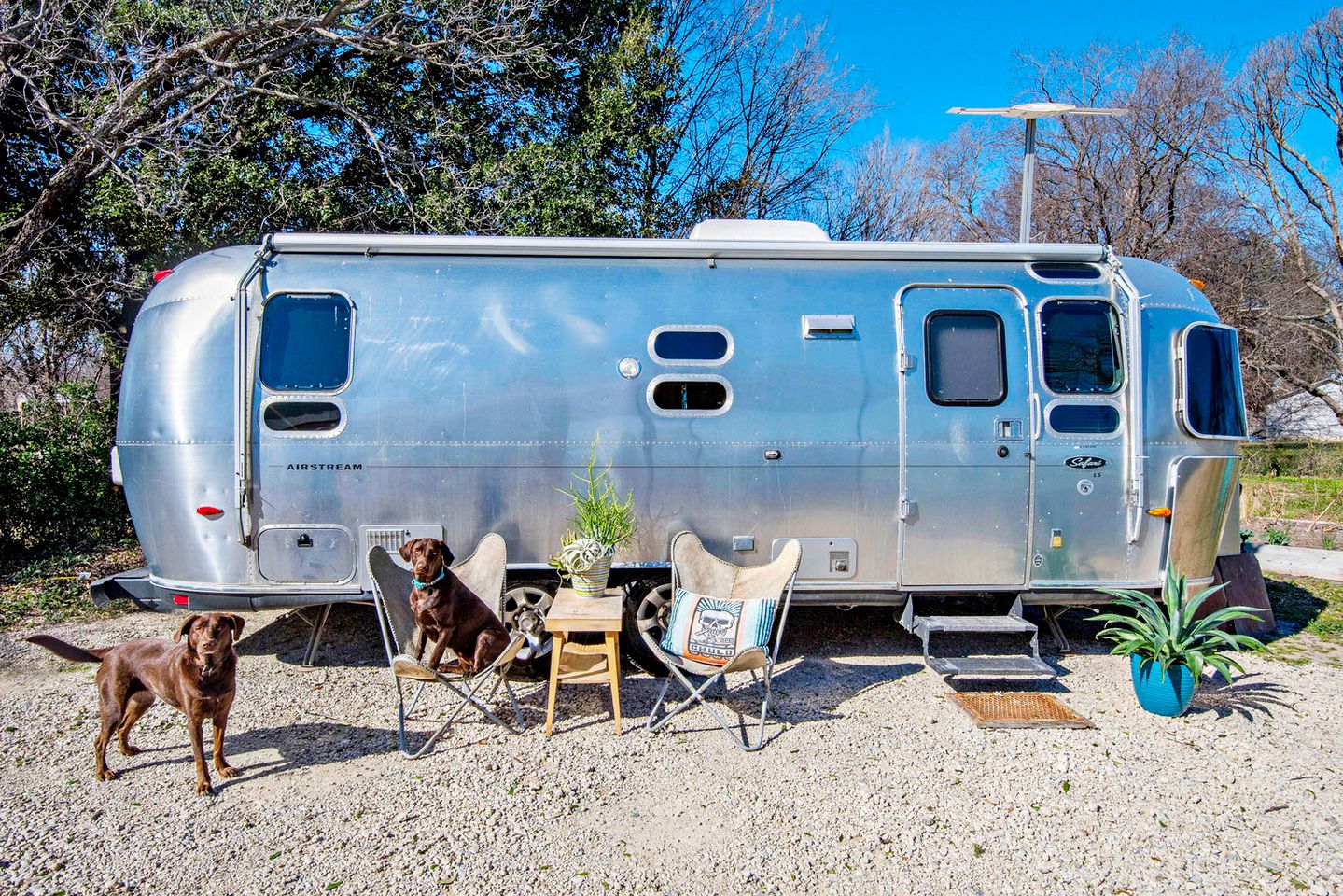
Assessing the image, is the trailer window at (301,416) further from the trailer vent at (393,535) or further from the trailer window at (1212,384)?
the trailer window at (1212,384)

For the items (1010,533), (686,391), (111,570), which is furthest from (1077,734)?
(111,570)

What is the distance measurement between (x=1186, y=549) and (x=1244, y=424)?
102 cm

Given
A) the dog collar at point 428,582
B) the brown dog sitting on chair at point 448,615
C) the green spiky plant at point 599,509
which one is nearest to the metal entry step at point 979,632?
the green spiky plant at point 599,509

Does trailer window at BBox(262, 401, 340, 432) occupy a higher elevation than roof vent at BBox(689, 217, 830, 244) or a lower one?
lower

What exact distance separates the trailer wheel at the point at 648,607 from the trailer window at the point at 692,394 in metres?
1.13

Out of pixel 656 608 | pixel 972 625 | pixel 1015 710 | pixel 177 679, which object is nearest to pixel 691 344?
pixel 656 608

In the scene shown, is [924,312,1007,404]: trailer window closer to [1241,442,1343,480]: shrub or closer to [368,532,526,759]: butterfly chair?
[368,532,526,759]: butterfly chair

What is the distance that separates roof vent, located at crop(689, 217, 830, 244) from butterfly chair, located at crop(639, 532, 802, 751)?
2082mm

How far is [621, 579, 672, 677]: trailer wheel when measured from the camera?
5379 millimetres

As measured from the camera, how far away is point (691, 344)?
17.4 ft

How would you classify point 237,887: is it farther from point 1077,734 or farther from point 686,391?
point 1077,734

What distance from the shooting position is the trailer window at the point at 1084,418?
5.41 m

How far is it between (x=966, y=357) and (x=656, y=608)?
263cm

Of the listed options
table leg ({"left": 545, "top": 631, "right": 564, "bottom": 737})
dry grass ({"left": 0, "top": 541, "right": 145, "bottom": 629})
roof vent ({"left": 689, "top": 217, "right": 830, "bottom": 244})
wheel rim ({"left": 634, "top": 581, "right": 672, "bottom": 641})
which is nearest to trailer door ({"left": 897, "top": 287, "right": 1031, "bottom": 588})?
roof vent ({"left": 689, "top": 217, "right": 830, "bottom": 244})
